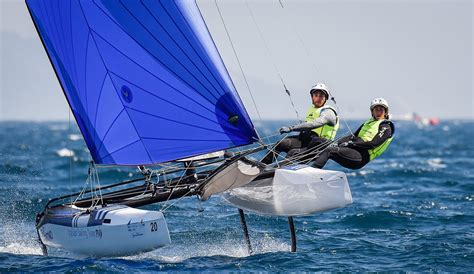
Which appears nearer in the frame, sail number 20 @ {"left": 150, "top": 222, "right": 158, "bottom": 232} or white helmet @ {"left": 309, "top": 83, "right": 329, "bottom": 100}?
sail number 20 @ {"left": 150, "top": 222, "right": 158, "bottom": 232}

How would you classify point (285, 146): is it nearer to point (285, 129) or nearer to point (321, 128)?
point (321, 128)

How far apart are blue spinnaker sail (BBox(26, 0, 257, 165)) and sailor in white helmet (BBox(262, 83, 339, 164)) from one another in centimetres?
99

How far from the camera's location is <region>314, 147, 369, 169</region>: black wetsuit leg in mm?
10577

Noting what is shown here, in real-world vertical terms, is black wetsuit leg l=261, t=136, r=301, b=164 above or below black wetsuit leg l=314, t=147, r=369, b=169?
above

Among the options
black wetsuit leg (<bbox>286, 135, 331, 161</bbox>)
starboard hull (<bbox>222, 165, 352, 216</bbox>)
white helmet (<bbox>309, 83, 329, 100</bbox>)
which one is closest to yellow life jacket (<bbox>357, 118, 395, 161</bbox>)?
black wetsuit leg (<bbox>286, 135, 331, 161</bbox>)

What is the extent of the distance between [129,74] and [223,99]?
1.19m

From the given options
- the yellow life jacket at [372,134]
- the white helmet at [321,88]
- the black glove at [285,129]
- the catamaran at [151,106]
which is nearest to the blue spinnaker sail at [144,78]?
the catamaran at [151,106]

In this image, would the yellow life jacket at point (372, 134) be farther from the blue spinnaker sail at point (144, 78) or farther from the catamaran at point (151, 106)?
the blue spinnaker sail at point (144, 78)

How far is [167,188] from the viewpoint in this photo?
10.6 meters

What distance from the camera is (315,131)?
1117 centimetres

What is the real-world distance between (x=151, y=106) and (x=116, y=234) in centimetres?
161

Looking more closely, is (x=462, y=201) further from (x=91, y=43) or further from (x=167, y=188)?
(x=91, y=43)

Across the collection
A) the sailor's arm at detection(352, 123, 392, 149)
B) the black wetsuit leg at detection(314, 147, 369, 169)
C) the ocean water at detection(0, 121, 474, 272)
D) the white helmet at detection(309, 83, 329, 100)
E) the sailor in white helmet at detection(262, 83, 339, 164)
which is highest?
the white helmet at detection(309, 83, 329, 100)

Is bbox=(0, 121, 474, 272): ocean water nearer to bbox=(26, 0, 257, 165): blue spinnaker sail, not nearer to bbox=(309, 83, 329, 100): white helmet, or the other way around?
bbox=(26, 0, 257, 165): blue spinnaker sail
